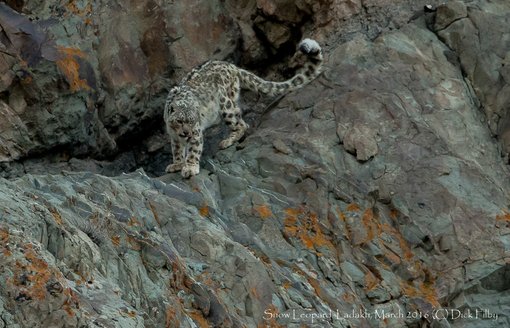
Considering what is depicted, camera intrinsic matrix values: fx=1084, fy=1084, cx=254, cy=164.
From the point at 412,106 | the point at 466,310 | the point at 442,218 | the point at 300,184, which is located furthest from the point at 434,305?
the point at 412,106

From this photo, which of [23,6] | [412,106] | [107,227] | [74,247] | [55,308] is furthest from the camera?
[23,6]

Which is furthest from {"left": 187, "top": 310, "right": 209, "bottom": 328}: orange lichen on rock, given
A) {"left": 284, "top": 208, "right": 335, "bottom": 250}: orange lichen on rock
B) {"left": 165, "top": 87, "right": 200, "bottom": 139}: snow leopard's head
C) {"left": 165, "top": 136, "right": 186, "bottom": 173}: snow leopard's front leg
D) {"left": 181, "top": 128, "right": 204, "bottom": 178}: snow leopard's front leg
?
{"left": 165, "top": 87, "right": 200, "bottom": 139}: snow leopard's head

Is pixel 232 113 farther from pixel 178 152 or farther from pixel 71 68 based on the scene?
pixel 71 68

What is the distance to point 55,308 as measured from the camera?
298 inches

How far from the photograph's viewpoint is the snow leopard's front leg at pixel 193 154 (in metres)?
12.3

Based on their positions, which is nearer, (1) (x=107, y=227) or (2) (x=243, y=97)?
(1) (x=107, y=227)

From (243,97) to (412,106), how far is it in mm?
2552

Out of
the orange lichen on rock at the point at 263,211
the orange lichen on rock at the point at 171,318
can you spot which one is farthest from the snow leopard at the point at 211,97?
the orange lichen on rock at the point at 171,318

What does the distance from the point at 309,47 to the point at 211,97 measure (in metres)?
1.37

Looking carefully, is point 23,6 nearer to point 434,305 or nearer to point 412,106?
point 412,106

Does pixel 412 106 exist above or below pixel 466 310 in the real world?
above

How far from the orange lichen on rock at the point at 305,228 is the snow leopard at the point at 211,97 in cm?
141

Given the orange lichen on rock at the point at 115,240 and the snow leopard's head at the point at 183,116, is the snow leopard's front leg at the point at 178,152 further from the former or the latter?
the orange lichen on rock at the point at 115,240

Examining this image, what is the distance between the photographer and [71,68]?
45.7 feet
